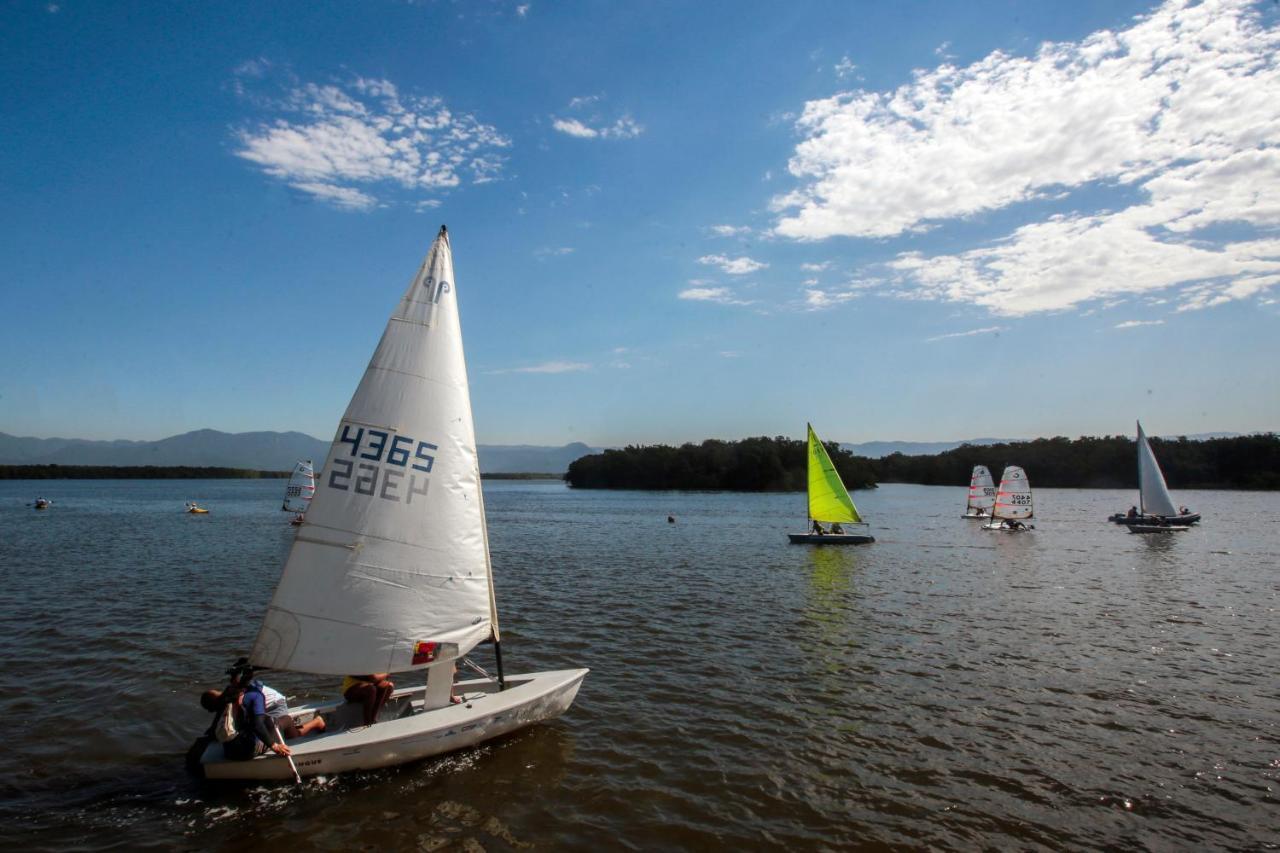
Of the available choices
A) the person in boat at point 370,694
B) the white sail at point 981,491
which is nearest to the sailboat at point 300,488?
the person in boat at point 370,694

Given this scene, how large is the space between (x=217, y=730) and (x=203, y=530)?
159ft

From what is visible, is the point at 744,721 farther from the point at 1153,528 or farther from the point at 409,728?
the point at 1153,528

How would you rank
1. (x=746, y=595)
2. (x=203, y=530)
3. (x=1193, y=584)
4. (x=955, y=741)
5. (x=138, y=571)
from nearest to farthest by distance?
(x=955, y=741) < (x=746, y=595) < (x=1193, y=584) < (x=138, y=571) < (x=203, y=530)

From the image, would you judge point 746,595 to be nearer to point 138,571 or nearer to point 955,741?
point 955,741

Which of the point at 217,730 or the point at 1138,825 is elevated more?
the point at 217,730

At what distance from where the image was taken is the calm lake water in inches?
352

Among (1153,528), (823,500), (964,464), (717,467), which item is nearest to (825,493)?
(823,500)

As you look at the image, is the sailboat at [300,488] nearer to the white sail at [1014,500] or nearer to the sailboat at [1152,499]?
the white sail at [1014,500]

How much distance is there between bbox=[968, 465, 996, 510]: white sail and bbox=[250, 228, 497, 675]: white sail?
211 ft

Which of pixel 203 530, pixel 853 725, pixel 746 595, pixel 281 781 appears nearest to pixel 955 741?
pixel 853 725

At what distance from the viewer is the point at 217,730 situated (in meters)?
9.71

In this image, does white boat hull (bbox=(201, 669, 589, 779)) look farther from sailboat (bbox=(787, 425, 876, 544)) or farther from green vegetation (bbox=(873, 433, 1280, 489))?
green vegetation (bbox=(873, 433, 1280, 489))

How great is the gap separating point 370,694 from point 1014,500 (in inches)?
2130

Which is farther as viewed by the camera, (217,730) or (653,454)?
(653,454)
